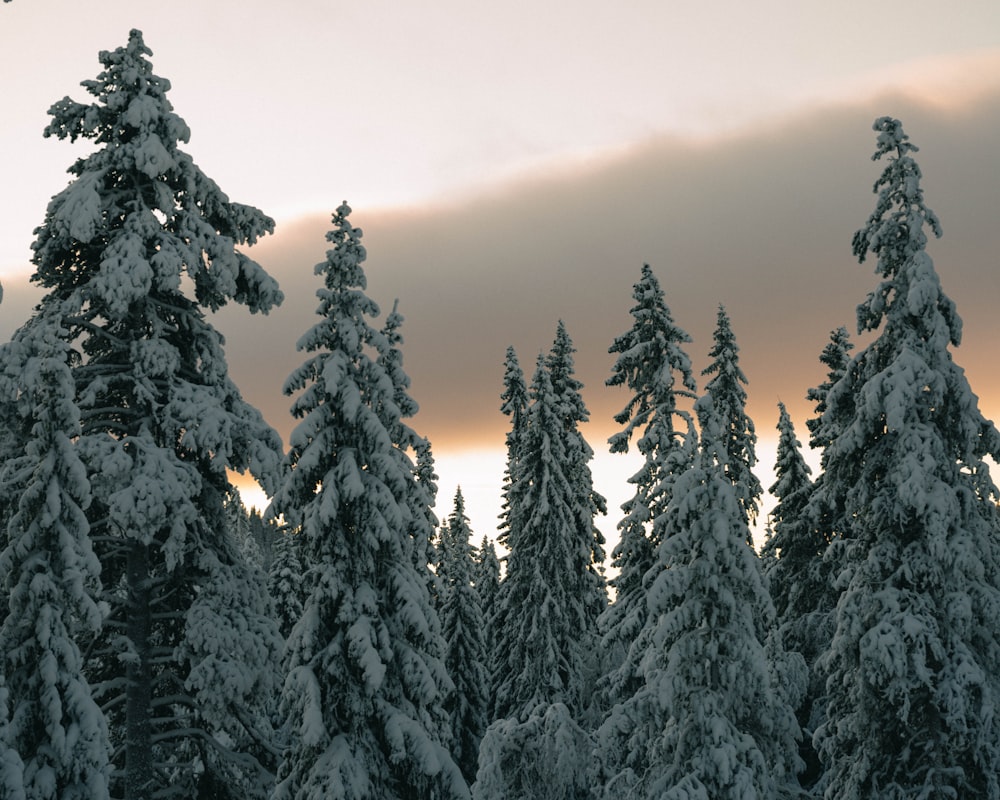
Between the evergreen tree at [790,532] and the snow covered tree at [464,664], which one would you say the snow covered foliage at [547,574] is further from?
the evergreen tree at [790,532]

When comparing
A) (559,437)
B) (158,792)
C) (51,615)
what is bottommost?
(158,792)

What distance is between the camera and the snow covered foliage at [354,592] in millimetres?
18125

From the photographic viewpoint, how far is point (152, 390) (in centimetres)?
1580

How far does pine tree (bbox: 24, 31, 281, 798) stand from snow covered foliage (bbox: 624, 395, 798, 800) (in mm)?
8292

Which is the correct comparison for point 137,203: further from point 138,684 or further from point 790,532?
point 790,532

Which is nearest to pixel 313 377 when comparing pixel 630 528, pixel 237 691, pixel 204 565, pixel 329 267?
pixel 329 267

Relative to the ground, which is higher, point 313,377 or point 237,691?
point 313,377

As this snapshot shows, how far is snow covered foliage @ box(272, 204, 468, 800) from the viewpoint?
714 inches

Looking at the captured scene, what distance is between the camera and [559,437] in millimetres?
39156

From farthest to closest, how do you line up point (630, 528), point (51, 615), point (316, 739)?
1. point (630, 528)
2. point (316, 739)
3. point (51, 615)

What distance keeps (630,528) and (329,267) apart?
1385 centimetres

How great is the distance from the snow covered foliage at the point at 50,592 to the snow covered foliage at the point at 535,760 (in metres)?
17.1

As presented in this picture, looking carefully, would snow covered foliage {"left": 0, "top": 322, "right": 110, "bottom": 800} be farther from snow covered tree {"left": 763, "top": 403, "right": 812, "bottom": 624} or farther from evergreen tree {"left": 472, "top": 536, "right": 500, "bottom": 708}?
evergreen tree {"left": 472, "top": 536, "right": 500, "bottom": 708}

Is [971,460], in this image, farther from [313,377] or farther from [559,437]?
[559,437]
